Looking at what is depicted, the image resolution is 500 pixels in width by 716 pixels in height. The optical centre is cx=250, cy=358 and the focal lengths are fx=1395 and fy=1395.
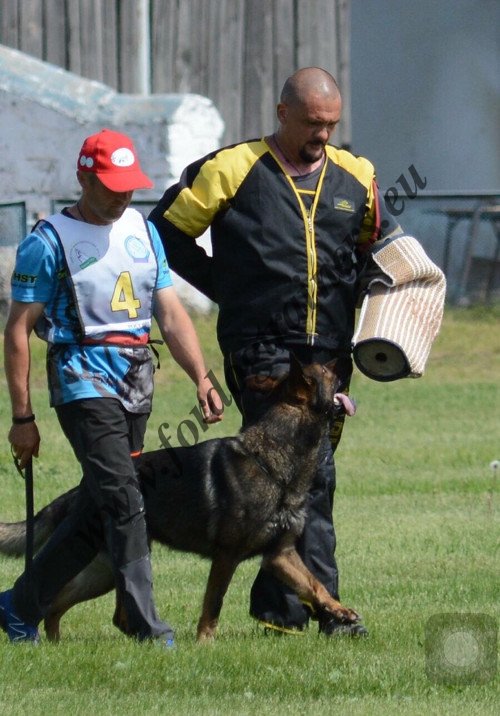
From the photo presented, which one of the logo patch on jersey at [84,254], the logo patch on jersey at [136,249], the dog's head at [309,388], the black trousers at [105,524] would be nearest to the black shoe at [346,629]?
the black trousers at [105,524]

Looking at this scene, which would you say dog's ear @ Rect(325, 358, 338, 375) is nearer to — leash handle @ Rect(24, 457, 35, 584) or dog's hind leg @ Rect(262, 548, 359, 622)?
dog's hind leg @ Rect(262, 548, 359, 622)

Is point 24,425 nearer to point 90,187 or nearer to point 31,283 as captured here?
point 31,283

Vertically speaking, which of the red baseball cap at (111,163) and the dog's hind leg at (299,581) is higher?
the red baseball cap at (111,163)

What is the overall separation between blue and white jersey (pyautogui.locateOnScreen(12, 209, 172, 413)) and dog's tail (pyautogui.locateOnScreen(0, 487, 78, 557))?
613mm

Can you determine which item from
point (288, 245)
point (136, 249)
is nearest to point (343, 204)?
point (288, 245)

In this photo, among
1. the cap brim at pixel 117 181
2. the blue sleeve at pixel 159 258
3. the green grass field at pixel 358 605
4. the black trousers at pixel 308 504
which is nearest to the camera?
the green grass field at pixel 358 605

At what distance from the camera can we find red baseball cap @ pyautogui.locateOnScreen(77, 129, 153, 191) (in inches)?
201

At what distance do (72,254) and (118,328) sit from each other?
33 centimetres

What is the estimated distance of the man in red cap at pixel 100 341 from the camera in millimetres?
5164

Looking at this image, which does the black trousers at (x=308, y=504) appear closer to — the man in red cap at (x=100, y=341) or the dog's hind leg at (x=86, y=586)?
the man in red cap at (x=100, y=341)

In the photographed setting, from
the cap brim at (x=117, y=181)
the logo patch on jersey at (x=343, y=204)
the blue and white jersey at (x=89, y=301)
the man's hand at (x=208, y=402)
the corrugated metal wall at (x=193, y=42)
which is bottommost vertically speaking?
the man's hand at (x=208, y=402)

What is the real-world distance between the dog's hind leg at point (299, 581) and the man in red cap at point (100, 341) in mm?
537

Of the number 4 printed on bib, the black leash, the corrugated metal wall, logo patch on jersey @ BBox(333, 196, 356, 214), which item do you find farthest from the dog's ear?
the corrugated metal wall

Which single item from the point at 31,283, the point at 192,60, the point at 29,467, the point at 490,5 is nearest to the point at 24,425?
the point at 29,467
